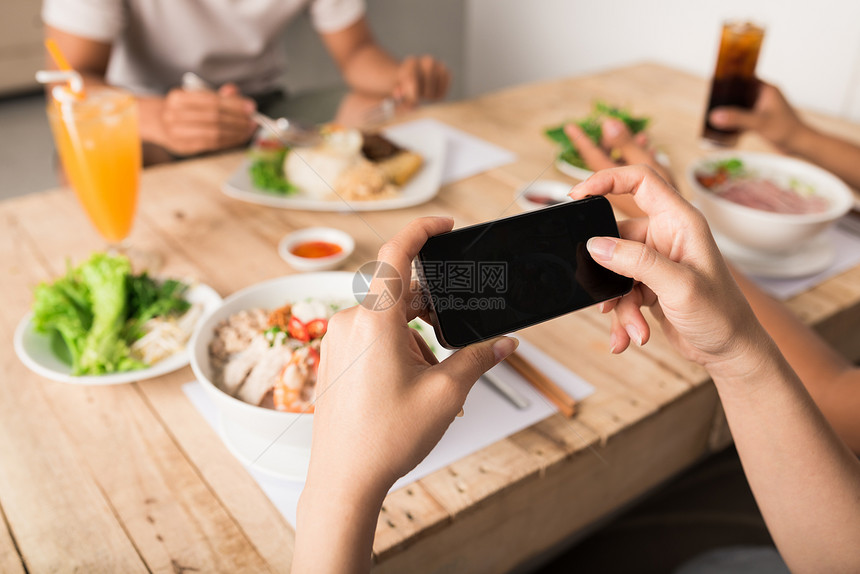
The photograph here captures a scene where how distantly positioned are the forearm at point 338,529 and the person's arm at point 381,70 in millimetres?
1499

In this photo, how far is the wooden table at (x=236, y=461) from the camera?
2.31 feet

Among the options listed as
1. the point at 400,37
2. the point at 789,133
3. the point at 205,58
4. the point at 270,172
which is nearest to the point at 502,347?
the point at 270,172

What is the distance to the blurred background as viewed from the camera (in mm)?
2152

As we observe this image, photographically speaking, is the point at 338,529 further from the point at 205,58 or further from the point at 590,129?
the point at 205,58

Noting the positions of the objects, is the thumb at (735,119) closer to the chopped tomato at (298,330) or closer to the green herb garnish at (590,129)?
the green herb garnish at (590,129)

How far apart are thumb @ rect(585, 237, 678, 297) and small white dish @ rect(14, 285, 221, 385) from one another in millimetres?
563

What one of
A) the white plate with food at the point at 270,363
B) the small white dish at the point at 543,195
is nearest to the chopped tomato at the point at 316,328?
the white plate with food at the point at 270,363

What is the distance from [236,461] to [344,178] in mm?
783

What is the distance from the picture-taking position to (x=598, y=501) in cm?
92

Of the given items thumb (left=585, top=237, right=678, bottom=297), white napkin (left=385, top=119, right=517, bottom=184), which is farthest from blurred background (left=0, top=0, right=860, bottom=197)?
thumb (left=585, top=237, right=678, bottom=297)

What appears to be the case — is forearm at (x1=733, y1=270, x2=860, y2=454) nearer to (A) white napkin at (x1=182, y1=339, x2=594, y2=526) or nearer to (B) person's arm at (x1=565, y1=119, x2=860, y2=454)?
(B) person's arm at (x1=565, y1=119, x2=860, y2=454)

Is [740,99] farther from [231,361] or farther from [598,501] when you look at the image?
[231,361]

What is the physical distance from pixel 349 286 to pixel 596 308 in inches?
16.7

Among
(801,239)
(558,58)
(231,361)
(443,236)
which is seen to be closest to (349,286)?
(231,361)
